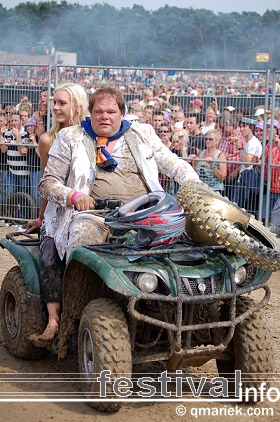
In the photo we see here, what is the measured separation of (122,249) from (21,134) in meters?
7.65

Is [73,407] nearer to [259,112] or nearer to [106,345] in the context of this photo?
[106,345]

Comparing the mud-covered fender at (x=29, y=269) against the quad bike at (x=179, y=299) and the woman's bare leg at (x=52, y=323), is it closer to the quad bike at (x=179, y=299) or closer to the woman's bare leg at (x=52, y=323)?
the woman's bare leg at (x=52, y=323)

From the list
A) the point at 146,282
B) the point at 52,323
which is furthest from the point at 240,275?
the point at 52,323

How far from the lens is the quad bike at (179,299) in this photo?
429 centimetres

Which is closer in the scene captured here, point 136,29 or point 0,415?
point 0,415

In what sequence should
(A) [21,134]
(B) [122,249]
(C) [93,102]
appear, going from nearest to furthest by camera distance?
(B) [122,249] < (C) [93,102] < (A) [21,134]

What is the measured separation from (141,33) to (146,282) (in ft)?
184

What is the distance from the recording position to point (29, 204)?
1188cm

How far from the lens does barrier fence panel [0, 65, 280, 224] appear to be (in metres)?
10.1

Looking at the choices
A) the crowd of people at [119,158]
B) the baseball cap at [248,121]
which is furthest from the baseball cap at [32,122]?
the baseball cap at [248,121]

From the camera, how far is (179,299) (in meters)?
4.21

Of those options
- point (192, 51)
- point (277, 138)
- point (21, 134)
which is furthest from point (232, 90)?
point (192, 51)

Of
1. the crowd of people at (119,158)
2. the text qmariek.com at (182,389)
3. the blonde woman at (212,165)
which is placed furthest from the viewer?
the blonde woman at (212,165)

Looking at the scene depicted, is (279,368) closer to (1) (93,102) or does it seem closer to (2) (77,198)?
(2) (77,198)
